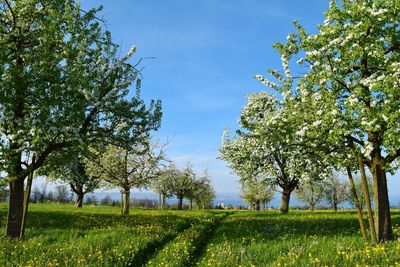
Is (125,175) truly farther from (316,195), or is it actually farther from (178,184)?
(316,195)

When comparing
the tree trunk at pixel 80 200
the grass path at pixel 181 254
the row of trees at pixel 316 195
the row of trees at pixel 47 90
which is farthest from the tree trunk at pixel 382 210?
the row of trees at pixel 316 195

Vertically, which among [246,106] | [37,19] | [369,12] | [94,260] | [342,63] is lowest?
[94,260]

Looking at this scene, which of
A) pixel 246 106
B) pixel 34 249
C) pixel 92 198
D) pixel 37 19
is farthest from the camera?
pixel 92 198

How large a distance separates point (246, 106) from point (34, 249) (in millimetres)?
34662

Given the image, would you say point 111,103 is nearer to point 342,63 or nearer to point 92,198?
point 342,63

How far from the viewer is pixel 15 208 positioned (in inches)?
719

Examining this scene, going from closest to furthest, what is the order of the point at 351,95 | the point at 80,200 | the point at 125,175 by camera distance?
the point at 351,95 < the point at 125,175 < the point at 80,200

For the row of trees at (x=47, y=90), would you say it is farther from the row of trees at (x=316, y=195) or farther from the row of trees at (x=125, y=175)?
the row of trees at (x=316, y=195)

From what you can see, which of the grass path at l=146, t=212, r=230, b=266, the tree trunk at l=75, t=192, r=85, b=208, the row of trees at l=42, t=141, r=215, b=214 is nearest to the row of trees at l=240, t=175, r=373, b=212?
the row of trees at l=42, t=141, r=215, b=214

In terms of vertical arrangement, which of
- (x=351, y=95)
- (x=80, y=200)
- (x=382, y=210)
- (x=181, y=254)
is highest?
(x=351, y=95)

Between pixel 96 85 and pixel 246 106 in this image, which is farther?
pixel 246 106

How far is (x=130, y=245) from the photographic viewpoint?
14797mm

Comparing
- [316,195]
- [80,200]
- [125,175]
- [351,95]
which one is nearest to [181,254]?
[351,95]

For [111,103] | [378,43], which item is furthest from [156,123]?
[378,43]
